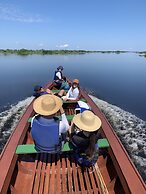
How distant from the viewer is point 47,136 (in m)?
3.27

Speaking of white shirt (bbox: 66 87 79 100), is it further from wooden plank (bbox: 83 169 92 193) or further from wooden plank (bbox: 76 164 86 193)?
wooden plank (bbox: 83 169 92 193)

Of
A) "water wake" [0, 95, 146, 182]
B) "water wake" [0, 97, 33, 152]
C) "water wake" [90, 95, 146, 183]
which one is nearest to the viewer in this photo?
"water wake" [90, 95, 146, 183]

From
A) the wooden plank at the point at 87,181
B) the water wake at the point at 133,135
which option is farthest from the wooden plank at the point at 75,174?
the water wake at the point at 133,135

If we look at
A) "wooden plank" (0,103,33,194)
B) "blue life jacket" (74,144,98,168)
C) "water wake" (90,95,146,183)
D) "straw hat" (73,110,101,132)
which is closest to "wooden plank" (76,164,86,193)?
"blue life jacket" (74,144,98,168)

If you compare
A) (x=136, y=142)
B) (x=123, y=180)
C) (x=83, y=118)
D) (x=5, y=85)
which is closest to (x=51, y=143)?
(x=83, y=118)

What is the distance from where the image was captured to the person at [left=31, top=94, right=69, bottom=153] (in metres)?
3.20

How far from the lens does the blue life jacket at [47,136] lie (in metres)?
3.23

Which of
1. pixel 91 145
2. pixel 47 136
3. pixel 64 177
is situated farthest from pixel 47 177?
pixel 91 145

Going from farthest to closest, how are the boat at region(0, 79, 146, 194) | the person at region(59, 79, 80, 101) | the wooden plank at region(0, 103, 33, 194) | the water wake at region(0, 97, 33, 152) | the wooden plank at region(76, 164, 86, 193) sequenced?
the person at region(59, 79, 80, 101), the water wake at region(0, 97, 33, 152), the wooden plank at region(76, 164, 86, 193), the boat at region(0, 79, 146, 194), the wooden plank at region(0, 103, 33, 194)

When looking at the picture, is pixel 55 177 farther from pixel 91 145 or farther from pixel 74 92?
pixel 74 92

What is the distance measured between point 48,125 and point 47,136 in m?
0.21

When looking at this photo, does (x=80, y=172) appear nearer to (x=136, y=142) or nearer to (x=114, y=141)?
(x=114, y=141)

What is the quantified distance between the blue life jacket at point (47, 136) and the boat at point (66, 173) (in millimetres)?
593

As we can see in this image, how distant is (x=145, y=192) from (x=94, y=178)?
43.4 inches
